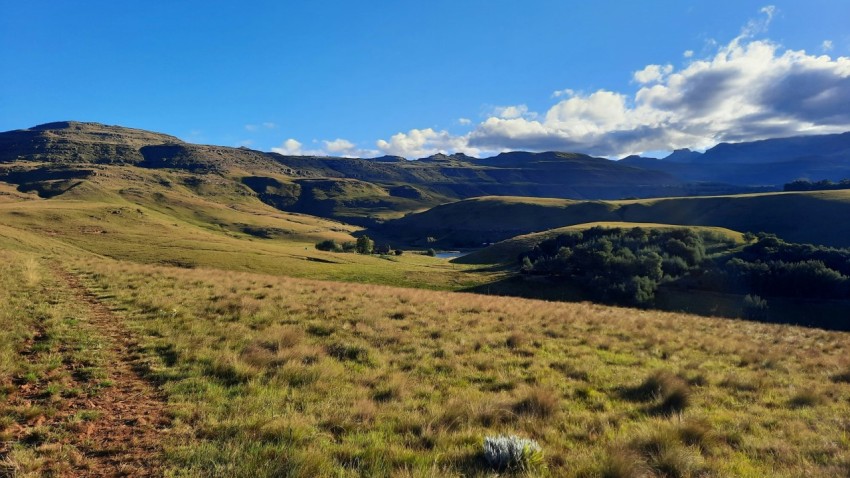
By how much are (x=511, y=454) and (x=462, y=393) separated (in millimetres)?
3127

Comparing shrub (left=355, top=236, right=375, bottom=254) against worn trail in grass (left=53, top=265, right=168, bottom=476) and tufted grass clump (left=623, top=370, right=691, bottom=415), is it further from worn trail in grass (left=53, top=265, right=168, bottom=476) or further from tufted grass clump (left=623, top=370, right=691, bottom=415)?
tufted grass clump (left=623, top=370, right=691, bottom=415)

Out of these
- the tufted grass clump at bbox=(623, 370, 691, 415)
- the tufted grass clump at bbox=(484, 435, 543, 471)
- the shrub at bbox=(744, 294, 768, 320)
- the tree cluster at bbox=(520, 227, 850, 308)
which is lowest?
the shrub at bbox=(744, 294, 768, 320)

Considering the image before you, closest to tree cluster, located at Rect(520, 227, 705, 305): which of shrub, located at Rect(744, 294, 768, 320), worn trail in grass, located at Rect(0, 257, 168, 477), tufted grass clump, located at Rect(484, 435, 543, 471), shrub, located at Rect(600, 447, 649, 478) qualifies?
shrub, located at Rect(744, 294, 768, 320)

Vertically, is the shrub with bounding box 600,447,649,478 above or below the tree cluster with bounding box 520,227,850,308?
above

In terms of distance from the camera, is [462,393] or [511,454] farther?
[462,393]

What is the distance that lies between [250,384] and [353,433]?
3.03 metres

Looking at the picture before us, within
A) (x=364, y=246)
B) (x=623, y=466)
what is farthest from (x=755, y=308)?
(x=364, y=246)

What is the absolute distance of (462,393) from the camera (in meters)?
9.08

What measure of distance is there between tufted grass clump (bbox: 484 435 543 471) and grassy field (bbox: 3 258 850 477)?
4.9 inches

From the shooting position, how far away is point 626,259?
6481cm

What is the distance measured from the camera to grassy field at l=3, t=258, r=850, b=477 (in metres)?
6.08

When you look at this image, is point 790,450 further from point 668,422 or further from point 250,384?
point 250,384

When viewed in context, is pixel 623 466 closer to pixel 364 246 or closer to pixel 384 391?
pixel 384 391

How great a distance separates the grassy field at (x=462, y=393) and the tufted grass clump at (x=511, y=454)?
124 millimetres
